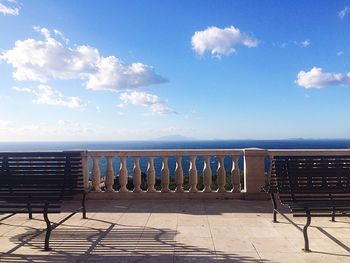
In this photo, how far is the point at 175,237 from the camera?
5.88 meters

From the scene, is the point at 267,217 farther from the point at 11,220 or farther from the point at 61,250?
the point at 11,220

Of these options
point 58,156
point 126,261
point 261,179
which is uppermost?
point 58,156

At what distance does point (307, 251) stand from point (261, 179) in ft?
13.2

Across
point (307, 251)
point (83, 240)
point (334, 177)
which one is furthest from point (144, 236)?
point (334, 177)

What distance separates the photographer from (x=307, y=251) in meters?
5.07

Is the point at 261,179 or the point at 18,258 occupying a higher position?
the point at 261,179

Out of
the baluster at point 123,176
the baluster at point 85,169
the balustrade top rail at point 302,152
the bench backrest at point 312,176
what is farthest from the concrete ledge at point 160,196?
the bench backrest at point 312,176

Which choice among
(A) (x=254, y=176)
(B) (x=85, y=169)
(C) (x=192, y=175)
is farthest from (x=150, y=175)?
(A) (x=254, y=176)

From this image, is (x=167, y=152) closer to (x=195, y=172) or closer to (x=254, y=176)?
(x=195, y=172)

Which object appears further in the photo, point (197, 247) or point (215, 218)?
point (215, 218)

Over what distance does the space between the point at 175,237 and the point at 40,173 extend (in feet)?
8.69

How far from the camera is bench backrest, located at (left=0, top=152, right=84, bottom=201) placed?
258 inches

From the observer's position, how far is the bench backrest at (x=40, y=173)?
21.5ft

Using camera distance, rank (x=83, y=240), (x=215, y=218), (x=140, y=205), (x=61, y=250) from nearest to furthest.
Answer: (x=61, y=250)
(x=83, y=240)
(x=215, y=218)
(x=140, y=205)
